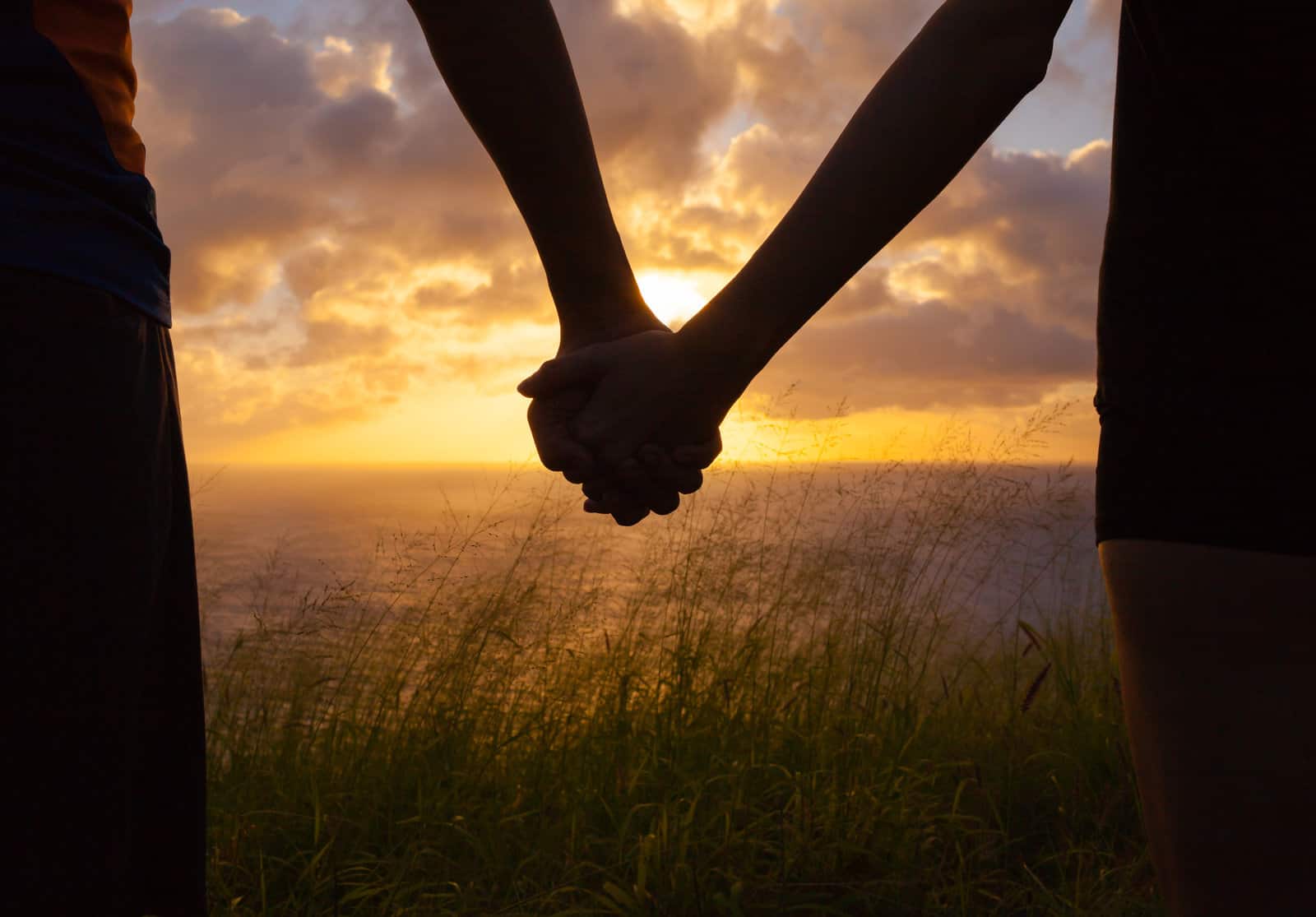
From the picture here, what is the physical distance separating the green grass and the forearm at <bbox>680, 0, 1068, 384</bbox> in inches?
56.4

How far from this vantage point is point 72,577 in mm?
733

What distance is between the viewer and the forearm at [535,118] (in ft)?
2.91

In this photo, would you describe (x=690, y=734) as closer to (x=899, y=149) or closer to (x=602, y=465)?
(x=602, y=465)

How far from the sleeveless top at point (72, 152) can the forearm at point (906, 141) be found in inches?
22.2

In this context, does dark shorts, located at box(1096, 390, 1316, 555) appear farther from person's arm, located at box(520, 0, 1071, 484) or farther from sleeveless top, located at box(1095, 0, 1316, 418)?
person's arm, located at box(520, 0, 1071, 484)

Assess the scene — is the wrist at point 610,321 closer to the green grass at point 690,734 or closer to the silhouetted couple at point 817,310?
the silhouetted couple at point 817,310

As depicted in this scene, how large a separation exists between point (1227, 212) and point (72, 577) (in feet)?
3.35

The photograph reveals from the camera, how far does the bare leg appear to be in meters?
0.80

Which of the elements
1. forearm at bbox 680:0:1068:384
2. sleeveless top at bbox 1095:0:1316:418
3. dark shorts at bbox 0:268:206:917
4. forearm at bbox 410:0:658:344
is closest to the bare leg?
sleeveless top at bbox 1095:0:1316:418

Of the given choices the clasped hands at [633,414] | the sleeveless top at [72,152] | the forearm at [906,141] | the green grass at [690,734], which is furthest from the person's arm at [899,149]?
the green grass at [690,734]

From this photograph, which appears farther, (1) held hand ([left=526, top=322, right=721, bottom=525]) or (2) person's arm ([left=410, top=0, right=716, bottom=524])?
(1) held hand ([left=526, top=322, right=721, bottom=525])

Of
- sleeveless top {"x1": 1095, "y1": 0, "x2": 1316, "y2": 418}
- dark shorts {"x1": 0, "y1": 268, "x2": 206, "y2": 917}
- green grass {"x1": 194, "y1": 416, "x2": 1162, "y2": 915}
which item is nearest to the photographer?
dark shorts {"x1": 0, "y1": 268, "x2": 206, "y2": 917}

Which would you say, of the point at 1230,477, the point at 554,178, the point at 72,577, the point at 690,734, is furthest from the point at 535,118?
the point at 690,734

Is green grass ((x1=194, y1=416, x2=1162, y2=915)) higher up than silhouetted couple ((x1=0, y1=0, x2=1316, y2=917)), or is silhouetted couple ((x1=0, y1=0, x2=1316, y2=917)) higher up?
silhouetted couple ((x1=0, y1=0, x2=1316, y2=917))
